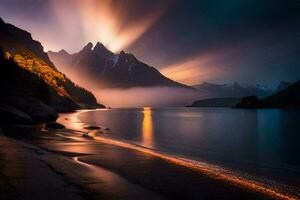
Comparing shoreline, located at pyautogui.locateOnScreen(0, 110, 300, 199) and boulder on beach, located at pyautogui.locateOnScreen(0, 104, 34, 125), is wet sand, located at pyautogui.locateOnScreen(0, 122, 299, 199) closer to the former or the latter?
shoreline, located at pyautogui.locateOnScreen(0, 110, 300, 199)

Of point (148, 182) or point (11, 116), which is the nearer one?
point (148, 182)

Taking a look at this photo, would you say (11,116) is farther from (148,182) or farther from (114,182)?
(148,182)

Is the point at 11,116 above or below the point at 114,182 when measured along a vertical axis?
above

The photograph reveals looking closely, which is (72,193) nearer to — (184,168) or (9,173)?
(9,173)

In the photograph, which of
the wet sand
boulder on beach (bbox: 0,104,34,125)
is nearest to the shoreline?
the wet sand

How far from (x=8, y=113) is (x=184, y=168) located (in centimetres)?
5742

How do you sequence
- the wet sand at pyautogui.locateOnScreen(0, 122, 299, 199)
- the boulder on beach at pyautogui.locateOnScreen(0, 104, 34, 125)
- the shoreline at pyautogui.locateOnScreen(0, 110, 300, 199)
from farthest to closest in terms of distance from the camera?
1. the boulder on beach at pyautogui.locateOnScreen(0, 104, 34, 125)
2. the shoreline at pyautogui.locateOnScreen(0, 110, 300, 199)
3. the wet sand at pyautogui.locateOnScreen(0, 122, 299, 199)

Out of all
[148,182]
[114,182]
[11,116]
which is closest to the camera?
[114,182]

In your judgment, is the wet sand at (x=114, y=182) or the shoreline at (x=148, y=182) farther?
the shoreline at (x=148, y=182)

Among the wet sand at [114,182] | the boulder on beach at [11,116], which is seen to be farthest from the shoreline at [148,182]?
the boulder on beach at [11,116]

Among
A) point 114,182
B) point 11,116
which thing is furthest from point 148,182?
point 11,116

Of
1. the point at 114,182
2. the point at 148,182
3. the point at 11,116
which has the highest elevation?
the point at 11,116

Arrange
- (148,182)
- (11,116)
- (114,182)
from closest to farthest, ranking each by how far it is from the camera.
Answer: (114,182)
(148,182)
(11,116)

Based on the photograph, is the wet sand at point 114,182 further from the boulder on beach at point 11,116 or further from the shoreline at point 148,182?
the boulder on beach at point 11,116
